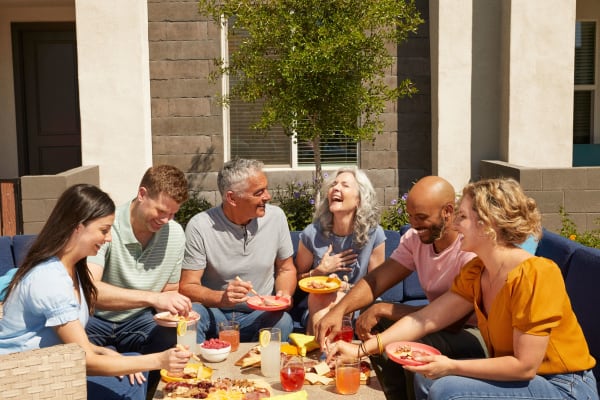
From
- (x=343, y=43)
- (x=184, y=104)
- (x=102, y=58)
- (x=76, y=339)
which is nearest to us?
(x=76, y=339)

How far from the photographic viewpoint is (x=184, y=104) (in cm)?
895

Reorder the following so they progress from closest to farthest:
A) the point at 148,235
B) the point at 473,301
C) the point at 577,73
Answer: the point at 473,301 < the point at 148,235 < the point at 577,73

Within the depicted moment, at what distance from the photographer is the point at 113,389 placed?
10.6 feet

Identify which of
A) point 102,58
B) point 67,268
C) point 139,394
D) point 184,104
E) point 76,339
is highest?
point 102,58

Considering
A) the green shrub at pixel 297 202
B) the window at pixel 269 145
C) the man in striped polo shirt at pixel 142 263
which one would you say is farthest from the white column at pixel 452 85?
the man in striped polo shirt at pixel 142 263

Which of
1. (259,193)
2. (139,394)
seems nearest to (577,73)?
(259,193)

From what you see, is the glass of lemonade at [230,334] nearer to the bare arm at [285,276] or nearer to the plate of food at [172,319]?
the plate of food at [172,319]

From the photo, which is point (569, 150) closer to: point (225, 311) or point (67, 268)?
point (225, 311)

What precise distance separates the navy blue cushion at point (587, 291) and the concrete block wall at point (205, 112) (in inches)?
205

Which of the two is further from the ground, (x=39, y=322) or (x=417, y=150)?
(x=417, y=150)

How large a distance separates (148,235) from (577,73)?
8.62 meters

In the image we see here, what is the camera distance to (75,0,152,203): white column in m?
8.36

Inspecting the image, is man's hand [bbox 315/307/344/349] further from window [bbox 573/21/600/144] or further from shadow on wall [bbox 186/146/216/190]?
window [bbox 573/21/600/144]

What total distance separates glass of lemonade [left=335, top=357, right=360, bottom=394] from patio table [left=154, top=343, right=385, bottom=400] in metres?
0.03
